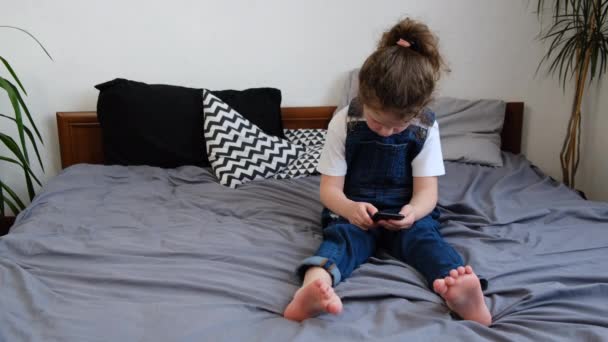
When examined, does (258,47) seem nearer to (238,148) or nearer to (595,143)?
(238,148)

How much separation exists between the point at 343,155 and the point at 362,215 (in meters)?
0.21

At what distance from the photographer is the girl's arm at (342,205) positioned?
1.22 metres

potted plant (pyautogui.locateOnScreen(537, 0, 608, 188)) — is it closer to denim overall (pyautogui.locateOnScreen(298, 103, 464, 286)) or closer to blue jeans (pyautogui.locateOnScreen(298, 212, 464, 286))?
denim overall (pyautogui.locateOnScreen(298, 103, 464, 286))

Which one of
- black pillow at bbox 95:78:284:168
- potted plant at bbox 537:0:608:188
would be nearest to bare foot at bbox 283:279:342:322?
black pillow at bbox 95:78:284:168

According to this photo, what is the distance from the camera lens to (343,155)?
1370mm

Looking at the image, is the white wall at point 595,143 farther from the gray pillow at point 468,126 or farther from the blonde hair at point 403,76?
the blonde hair at point 403,76

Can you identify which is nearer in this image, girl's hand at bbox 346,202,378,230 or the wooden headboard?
girl's hand at bbox 346,202,378,230

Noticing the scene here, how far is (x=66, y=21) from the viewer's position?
6.98 feet

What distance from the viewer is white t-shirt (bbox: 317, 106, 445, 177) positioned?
1346mm

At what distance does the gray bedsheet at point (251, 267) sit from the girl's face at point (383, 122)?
0.31 meters

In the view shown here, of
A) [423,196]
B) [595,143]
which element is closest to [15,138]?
[423,196]

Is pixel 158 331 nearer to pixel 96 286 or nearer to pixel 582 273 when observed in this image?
pixel 96 286

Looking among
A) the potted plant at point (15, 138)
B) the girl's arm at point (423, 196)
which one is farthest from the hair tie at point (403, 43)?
the potted plant at point (15, 138)

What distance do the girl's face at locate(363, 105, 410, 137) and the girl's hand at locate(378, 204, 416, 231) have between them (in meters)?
0.19
